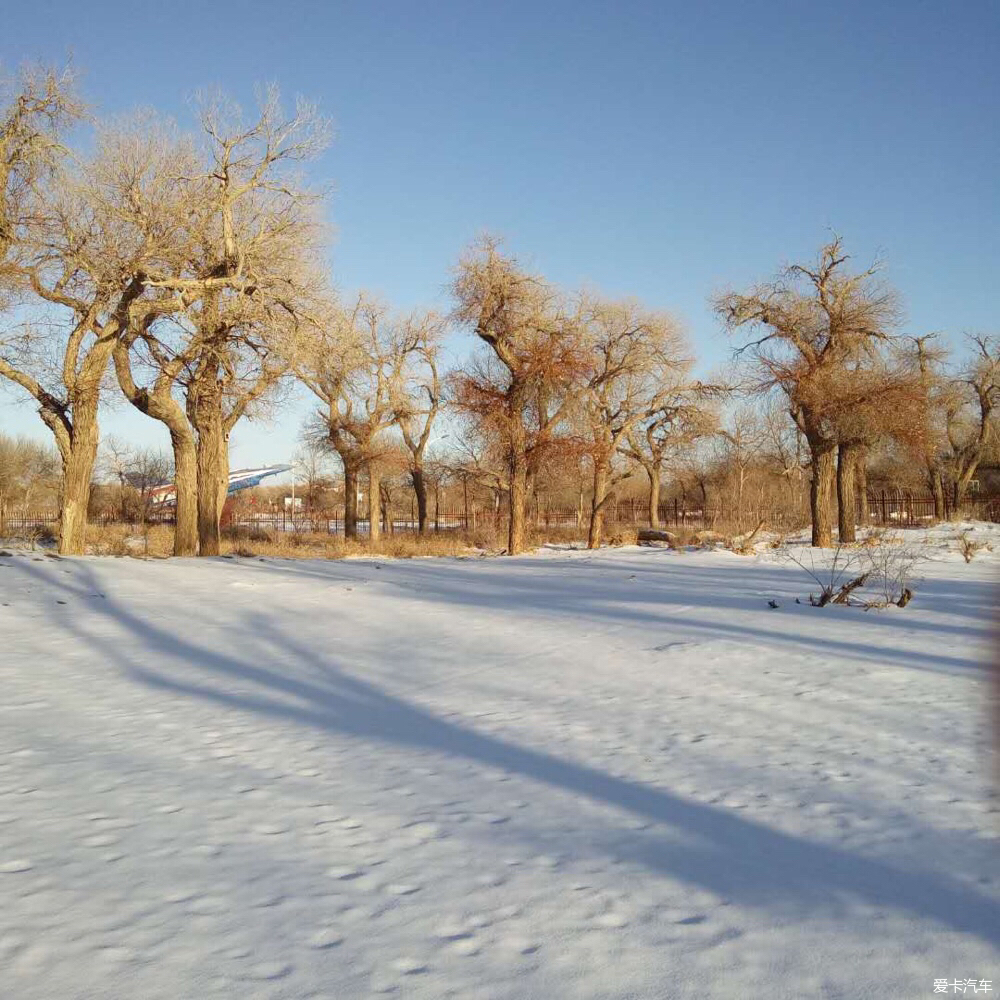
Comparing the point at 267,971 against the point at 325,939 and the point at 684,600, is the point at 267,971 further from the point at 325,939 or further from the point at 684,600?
the point at 684,600

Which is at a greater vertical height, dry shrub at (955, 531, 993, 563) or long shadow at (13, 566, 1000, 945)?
dry shrub at (955, 531, 993, 563)

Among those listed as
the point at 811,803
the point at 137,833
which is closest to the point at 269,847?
the point at 137,833

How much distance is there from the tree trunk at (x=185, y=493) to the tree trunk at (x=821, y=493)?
15.9 metres

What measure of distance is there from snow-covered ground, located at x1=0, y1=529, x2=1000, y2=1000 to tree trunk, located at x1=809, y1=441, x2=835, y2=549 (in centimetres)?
1556

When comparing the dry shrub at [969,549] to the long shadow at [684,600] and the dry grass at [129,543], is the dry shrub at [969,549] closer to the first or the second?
the long shadow at [684,600]

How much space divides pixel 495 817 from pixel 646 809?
0.66 m

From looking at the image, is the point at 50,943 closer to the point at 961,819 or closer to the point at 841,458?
the point at 961,819

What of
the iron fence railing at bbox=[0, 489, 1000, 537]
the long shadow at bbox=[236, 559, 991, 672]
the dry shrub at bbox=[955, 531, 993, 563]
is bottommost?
the long shadow at bbox=[236, 559, 991, 672]

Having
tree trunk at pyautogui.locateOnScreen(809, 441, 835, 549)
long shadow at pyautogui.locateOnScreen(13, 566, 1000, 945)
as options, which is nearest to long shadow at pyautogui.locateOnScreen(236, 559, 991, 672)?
long shadow at pyautogui.locateOnScreen(13, 566, 1000, 945)

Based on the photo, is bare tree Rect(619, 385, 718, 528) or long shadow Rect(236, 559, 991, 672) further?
bare tree Rect(619, 385, 718, 528)

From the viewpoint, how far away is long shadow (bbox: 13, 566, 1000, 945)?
274cm

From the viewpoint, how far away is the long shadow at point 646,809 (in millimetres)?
2736

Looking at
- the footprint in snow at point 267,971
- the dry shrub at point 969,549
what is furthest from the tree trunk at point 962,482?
the footprint in snow at point 267,971

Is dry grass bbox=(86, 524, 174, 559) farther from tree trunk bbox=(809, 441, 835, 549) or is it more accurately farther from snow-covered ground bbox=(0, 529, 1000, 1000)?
tree trunk bbox=(809, 441, 835, 549)
